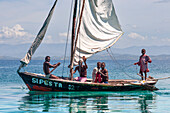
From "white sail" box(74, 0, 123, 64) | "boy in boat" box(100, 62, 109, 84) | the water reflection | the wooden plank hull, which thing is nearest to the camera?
the water reflection

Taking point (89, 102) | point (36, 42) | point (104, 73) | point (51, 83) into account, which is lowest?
point (89, 102)

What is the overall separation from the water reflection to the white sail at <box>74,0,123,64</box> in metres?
2.93

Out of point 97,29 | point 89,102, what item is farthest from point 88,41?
point 89,102

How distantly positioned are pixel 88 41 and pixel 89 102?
5939 millimetres

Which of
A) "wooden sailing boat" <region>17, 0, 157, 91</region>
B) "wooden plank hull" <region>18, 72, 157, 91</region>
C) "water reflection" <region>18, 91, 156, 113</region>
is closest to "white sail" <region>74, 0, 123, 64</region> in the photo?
"wooden sailing boat" <region>17, 0, 157, 91</region>

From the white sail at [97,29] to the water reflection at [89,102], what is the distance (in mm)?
2934

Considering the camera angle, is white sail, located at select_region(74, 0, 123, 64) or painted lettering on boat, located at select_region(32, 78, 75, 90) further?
white sail, located at select_region(74, 0, 123, 64)

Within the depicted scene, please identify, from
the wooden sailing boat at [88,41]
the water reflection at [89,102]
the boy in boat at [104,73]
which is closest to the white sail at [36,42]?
the wooden sailing boat at [88,41]

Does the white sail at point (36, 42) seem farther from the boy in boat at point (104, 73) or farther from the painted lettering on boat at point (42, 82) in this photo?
the boy in boat at point (104, 73)

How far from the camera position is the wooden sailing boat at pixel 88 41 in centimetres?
1988

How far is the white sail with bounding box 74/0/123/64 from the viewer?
850 inches

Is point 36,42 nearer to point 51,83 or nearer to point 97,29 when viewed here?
point 51,83

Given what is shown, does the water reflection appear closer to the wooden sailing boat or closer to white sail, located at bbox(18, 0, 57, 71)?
the wooden sailing boat

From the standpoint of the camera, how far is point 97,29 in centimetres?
2262
